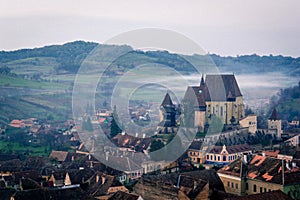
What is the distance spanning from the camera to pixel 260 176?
3944 cm

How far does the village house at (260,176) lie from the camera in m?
37.2

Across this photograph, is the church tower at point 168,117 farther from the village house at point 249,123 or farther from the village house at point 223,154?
the village house at point 223,154

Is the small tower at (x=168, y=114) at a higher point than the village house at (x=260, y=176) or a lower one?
higher

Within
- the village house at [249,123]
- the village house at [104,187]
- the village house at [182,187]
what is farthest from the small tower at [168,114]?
the village house at [182,187]

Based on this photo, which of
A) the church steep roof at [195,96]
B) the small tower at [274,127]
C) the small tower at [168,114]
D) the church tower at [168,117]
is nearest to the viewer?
the church tower at [168,117]

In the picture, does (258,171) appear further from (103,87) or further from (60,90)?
(60,90)

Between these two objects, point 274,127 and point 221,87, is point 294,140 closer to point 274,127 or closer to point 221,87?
point 274,127

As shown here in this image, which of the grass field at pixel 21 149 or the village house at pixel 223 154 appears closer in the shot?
the village house at pixel 223 154

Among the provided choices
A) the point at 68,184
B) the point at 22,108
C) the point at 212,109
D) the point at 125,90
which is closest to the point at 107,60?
the point at 22,108

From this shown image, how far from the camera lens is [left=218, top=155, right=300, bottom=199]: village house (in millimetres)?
37250

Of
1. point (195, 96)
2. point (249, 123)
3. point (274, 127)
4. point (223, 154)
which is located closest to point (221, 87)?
point (195, 96)

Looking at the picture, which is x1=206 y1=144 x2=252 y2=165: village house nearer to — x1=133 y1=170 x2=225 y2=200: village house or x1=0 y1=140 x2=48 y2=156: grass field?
x1=133 y1=170 x2=225 y2=200: village house

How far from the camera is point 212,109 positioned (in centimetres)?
7394

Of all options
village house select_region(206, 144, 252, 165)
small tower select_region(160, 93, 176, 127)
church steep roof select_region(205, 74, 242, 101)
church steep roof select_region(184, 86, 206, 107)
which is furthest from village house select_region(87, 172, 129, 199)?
church steep roof select_region(205, 74, 242, 101)
